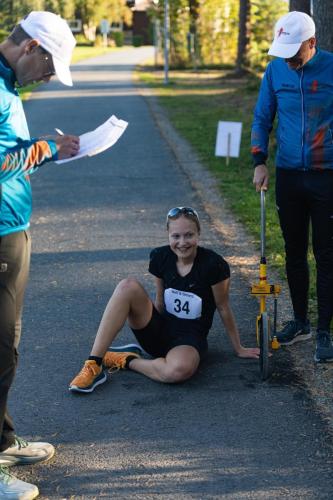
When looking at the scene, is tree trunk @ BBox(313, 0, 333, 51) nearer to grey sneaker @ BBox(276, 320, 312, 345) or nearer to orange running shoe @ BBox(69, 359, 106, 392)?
grey sneaker @ BBox(276, 320, 312, 345)

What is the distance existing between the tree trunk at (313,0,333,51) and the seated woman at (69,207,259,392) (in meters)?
5.67

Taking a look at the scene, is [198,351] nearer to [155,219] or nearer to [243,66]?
[155,219]

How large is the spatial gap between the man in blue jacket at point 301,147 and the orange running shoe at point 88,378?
4.19 ft

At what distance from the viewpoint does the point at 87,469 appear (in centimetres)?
434

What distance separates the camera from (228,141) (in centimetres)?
1437

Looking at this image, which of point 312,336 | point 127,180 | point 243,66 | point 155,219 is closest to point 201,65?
point 243,66

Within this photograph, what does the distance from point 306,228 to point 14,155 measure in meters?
2.76

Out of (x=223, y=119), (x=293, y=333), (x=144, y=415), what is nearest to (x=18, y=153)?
(x=144, y=415)

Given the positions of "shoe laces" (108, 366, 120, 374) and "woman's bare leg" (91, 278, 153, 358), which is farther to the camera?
"shoe laces" (108, 366, 120, 374)

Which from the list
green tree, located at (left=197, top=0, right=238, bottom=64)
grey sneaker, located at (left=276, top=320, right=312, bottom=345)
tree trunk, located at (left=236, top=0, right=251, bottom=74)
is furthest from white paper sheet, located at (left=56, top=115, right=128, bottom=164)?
green tree, located at (left=197, top=0, right=238, bottom=64)

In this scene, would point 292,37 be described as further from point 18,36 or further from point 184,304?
point 18,36

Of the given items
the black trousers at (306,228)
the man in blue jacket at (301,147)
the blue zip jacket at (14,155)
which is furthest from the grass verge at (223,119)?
the blue zip jacket at (14,155)

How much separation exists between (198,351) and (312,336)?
1.05 m

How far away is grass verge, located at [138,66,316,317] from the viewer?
992cm
